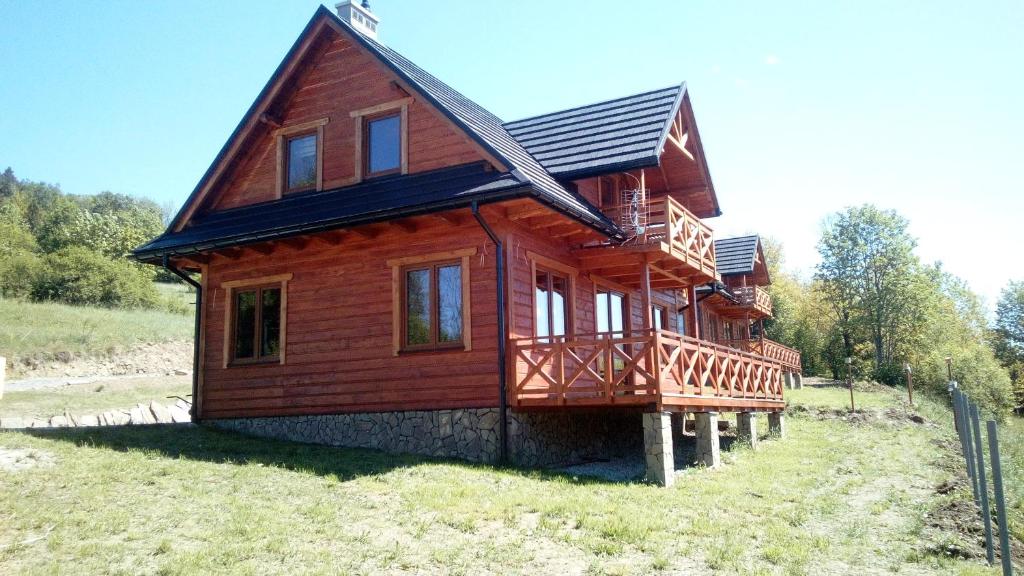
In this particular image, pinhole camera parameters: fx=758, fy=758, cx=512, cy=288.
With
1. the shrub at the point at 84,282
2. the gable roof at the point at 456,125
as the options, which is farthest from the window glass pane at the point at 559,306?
the shrub at the point at 84,282

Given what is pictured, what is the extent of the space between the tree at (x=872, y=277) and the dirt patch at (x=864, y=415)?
994 inches

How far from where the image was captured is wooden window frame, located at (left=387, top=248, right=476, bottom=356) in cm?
1301

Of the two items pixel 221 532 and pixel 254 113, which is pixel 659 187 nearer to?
pixel 254 113

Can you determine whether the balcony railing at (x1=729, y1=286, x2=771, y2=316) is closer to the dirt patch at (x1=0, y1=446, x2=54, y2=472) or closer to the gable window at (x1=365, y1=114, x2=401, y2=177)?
the gable window at (x1=365, y1=114, x2=401, y2=177)

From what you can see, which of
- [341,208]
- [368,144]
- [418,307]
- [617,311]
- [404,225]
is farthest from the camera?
[617,311]

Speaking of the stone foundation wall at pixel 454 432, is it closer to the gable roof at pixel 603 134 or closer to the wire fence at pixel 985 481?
the gable roof at pixel 603 134

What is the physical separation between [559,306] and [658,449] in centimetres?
434

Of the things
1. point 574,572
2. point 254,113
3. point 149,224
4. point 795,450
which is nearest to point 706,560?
point 574,572

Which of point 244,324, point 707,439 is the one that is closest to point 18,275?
point 244,324

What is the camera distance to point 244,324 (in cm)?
1564

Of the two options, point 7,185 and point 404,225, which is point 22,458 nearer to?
point 404,225

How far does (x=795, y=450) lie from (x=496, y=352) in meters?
7.68

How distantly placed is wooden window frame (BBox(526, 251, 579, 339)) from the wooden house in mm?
72

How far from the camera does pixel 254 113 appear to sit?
15938 mm
